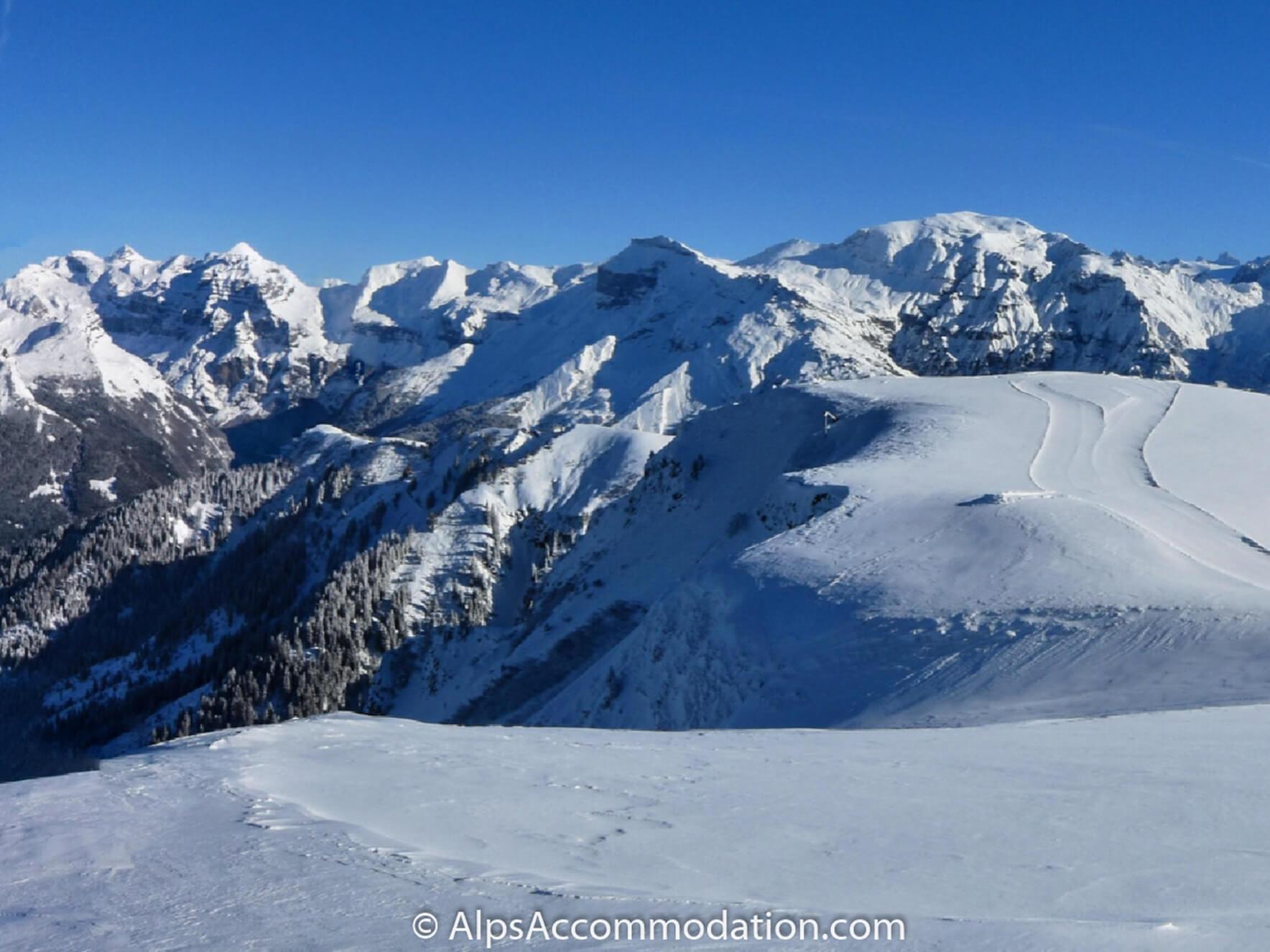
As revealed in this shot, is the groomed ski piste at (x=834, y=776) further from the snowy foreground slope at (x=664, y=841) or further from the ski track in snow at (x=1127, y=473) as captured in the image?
the ski track in snow at (x=1127, y=473)

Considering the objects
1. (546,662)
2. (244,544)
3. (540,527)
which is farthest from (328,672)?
(244,544)

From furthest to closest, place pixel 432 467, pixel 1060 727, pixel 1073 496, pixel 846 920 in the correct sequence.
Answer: pixel 432 467, pixel 1073 496, pixel 1060 727, pixel 846 920

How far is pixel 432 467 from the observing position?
153375 millimetres

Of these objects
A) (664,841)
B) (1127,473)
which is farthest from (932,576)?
(664,841)

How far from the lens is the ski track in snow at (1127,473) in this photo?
37188 millimetres

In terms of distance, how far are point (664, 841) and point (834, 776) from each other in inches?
204

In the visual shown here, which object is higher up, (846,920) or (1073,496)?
(1073,496)

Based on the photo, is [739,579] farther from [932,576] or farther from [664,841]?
[664,841]

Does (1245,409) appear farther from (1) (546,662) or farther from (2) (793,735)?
(2) (793,735)

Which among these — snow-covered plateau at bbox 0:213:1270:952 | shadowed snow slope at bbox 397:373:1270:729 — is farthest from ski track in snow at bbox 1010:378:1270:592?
snow-covered plateau at bbox 0:213:1270:952

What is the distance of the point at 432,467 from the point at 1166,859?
5787 inches

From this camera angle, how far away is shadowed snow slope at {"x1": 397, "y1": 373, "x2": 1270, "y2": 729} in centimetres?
2802

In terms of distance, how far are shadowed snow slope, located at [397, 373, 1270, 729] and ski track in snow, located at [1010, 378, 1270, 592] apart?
0.74ft

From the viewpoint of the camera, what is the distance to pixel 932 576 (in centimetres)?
3631
